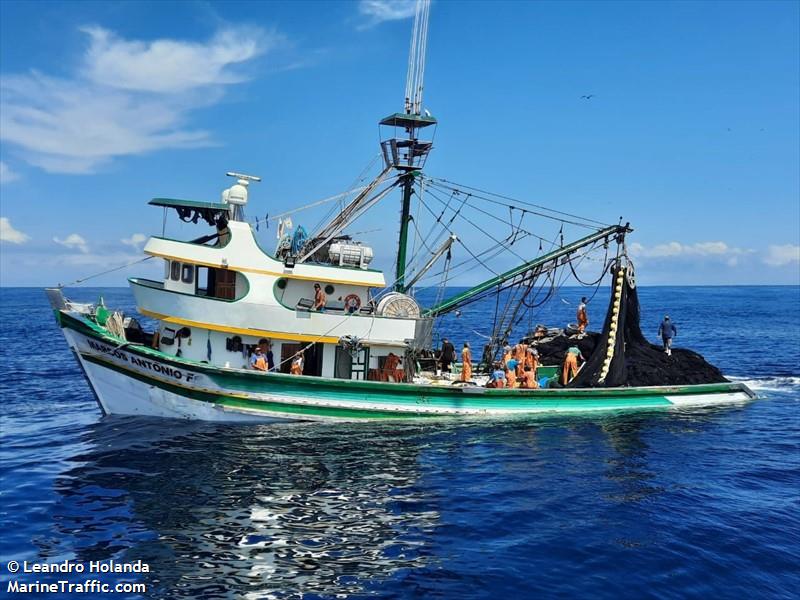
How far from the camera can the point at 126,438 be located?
63.0 ft

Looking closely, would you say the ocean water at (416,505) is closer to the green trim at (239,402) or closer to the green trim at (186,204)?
the green trim at (239,402)

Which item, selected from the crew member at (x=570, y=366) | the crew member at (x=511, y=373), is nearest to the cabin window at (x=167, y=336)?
the crew member at (x=511, y=373)

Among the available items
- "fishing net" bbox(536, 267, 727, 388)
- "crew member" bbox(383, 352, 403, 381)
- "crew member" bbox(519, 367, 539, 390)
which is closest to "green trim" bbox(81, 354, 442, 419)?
"crew member" bbox(383, 352, 403, 381)

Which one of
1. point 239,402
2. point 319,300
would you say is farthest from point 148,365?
point 319,300

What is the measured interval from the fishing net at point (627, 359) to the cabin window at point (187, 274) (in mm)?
14049

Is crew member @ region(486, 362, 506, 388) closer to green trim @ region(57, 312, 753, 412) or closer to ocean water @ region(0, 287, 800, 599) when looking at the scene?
green trim @ region(57, 312, 753, 412)

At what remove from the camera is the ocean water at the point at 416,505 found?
1113 cm

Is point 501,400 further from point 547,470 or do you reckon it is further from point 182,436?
point 182,436

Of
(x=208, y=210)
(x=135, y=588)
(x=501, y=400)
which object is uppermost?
(x=208, y=210)

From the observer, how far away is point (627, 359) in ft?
81.7

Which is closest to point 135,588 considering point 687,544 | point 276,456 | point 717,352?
point 276,456

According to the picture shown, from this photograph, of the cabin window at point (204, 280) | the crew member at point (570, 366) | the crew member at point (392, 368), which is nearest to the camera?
the cabin window at point (204, 280)

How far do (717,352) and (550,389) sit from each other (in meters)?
28.3

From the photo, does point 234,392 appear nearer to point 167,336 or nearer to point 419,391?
point 167,336
